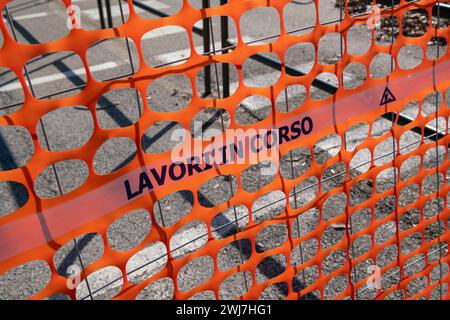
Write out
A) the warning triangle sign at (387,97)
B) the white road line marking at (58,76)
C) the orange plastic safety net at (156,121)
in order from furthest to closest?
the white road line marking at (58,76) → the warning triangle sign at (387,97) → the orange plastic safety net at (156,121)

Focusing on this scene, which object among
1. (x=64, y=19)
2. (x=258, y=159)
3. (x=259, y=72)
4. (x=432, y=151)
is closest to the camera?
(x=258, y=159)

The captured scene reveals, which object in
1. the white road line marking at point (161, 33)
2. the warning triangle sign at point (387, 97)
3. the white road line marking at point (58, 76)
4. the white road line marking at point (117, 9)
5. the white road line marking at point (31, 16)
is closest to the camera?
the warning triangle sign at point (387, 97)

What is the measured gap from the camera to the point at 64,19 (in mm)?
8477

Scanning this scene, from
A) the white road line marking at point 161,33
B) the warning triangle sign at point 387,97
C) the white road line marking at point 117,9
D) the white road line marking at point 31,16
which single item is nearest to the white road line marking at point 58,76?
the white road line marking at point 161,33

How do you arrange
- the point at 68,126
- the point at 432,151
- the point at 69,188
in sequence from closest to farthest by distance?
1. the point at 69,188
2. the point at 432,151
3. the point at 68,126

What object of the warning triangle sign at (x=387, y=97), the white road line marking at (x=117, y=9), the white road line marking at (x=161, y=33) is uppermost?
the white road line marking at (x=117, y=9)

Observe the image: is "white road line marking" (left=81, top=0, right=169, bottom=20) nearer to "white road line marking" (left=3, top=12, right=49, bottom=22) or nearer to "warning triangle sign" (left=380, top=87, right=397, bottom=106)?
"white road line marking" (left=3, top=12, right=49, bottom=22)

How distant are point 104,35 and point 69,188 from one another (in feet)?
9.22

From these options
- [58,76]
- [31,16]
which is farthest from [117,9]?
[58,76]

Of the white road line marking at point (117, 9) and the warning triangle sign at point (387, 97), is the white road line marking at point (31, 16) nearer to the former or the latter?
the white road line marking at point (117, 9)

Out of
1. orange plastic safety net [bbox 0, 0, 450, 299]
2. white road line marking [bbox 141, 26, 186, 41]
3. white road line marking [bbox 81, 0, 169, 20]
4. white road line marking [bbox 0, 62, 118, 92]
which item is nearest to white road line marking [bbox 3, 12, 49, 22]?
white road line marking [bbox 81, 0, 169, 20]

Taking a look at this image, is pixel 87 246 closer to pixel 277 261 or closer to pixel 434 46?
pixel 277 261
